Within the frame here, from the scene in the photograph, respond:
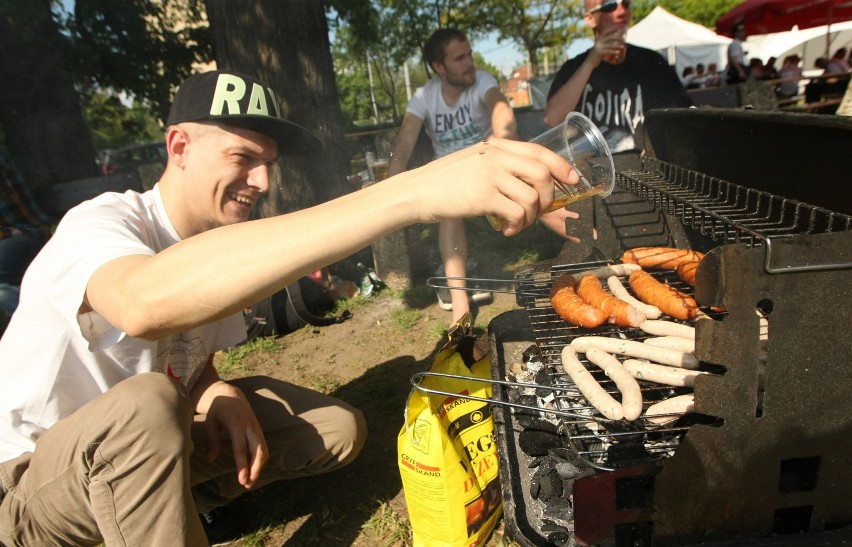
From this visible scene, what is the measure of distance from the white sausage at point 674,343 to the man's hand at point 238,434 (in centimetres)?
172

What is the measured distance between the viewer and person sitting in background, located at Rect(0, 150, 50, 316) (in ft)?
15.5

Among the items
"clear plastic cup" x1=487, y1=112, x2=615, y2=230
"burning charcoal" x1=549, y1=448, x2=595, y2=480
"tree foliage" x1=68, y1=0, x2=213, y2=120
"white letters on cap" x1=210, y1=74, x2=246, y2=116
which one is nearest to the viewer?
"clear plastic cup" x1=487, y1=112, x2=615, y2=230

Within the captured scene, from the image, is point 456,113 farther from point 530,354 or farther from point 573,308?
point 573,308

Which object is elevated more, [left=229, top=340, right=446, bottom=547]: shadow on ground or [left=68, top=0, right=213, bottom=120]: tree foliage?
[left=68, top=0, right=213, bottom=120]: tree foliage

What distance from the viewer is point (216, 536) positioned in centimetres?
272

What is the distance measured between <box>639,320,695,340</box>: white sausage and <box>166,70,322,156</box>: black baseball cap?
68.9 inches

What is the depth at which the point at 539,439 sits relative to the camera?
7.17 ft

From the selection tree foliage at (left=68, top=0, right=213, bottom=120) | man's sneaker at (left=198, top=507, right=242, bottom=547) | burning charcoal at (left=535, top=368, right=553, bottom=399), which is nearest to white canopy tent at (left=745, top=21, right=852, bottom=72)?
tree foliage at (left=68, top=0, right=213, bottom=120)

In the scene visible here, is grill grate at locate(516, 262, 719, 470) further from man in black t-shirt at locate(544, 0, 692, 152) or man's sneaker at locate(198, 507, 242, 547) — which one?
man in black t-shirt at locate(544, 0, 692, 152)

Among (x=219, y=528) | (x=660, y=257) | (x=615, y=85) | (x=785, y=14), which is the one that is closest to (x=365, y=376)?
(x=219, y=528)

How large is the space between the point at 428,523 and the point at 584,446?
761mm

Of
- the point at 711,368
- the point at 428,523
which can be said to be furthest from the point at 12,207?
the point at 711,368

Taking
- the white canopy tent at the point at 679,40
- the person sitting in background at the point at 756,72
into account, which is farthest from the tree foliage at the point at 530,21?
the person sitting in background at the point at 756,72

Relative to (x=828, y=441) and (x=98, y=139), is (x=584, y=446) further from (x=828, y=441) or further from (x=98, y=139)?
(x=98, y=139)
